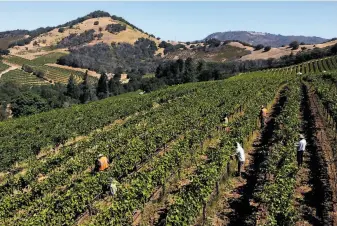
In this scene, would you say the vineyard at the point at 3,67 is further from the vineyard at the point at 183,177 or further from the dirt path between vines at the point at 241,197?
the dirt path between vines at the point at 241,197

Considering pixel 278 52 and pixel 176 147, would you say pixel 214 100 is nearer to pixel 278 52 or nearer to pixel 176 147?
pixel 176 147

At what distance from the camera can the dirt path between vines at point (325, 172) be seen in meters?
14.7

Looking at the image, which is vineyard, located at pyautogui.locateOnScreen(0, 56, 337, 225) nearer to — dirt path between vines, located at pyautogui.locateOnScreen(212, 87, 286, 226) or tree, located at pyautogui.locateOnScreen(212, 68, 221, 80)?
dirt path between vines, located at pyautogui.locateOnScreen(212, 87, 286, 226)

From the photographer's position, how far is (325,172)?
733 inches

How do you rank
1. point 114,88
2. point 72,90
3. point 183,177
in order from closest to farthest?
point 183,177 → point 72,90 → point 114,88

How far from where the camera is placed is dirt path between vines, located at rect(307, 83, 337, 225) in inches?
577

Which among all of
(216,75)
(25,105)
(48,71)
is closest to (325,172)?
(25,105)

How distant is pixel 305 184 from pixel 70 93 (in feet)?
299

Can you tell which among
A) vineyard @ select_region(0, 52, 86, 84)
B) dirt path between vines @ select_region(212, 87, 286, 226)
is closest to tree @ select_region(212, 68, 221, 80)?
vineyard @ select_region(0, 52, 86, 84)

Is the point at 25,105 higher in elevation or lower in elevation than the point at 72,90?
lower

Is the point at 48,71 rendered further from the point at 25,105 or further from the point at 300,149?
the point at 300,149

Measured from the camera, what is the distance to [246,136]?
24.9 meters

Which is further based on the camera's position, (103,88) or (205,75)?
(205,75)

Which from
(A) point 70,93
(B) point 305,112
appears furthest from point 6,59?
(B) point 305,112
